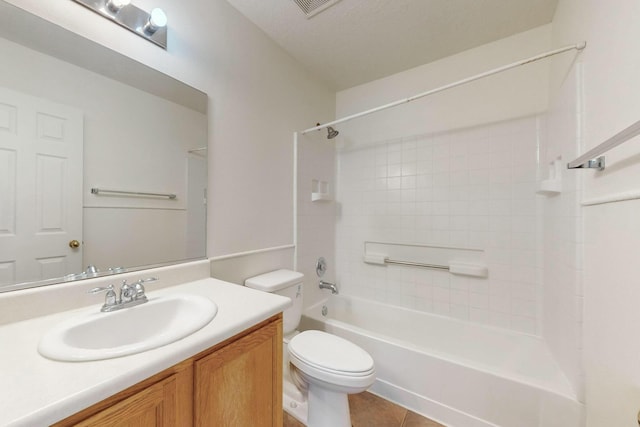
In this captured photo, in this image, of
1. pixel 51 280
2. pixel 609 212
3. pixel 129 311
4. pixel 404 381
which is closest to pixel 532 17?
pixel 609 212

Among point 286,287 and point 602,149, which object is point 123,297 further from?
point 602,149

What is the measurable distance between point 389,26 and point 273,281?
183cm

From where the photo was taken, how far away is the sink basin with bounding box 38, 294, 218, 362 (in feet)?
1.91

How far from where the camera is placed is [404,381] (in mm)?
1488

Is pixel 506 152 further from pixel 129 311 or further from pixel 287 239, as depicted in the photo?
pixel 129 311

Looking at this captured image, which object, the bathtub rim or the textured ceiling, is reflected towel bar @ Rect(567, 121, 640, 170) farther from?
the textured ceiling

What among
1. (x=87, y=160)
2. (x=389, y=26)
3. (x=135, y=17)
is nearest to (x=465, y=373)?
(x=87, y=160)

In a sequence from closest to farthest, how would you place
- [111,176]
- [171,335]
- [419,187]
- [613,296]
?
1. [171,335]
2. [613,296]
3. [111,176]
4. [419,187]

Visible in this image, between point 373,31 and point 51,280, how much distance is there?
6.97ft

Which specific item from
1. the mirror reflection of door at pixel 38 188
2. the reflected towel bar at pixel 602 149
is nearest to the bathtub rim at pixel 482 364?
the reflected towel bar at pixel 602 149

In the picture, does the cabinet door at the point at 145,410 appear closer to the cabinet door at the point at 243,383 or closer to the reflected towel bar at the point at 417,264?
the cabinet door at the point at 243,383

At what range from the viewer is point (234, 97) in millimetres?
1484

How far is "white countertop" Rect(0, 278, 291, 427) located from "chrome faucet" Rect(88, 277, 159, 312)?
106mm

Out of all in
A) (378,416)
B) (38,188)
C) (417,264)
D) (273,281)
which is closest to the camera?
(38,188)
